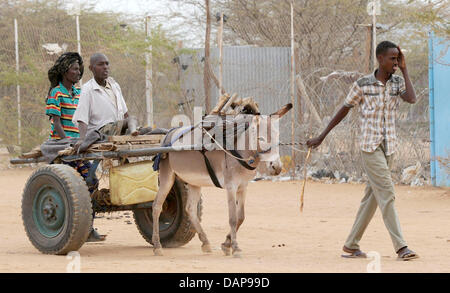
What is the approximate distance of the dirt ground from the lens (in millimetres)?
6793

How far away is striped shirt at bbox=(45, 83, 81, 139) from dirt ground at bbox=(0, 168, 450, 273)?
141cm

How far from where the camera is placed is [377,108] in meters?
7.07

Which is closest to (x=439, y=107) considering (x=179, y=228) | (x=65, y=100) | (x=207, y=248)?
(x=179, y=228)

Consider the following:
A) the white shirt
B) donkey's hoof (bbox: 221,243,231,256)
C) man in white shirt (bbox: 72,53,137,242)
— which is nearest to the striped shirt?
man in white shirt (bbox: 72,53,137,242)

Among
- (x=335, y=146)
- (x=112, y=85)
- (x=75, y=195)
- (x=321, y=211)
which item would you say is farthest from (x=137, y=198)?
(x=335, y=146)

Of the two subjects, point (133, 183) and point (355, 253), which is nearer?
point (355, 253)

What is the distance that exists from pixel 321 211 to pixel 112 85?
198 inches

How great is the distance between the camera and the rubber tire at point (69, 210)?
7754 mm

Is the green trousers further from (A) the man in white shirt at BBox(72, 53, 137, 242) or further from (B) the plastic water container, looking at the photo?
(A) the man in white shirt at BBox(72, 53, 137, 242)

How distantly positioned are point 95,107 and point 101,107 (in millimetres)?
71

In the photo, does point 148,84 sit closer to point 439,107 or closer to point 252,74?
point 252,74

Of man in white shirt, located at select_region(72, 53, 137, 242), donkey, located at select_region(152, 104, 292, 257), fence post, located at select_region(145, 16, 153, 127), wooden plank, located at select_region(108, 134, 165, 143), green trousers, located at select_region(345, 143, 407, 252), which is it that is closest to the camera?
green trousers, located at select_region(345, 143, 407, 252)

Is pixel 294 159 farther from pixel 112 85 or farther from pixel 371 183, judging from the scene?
pixel 371 183

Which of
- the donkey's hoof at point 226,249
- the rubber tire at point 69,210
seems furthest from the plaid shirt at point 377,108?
the rubber tire at point 69,210
